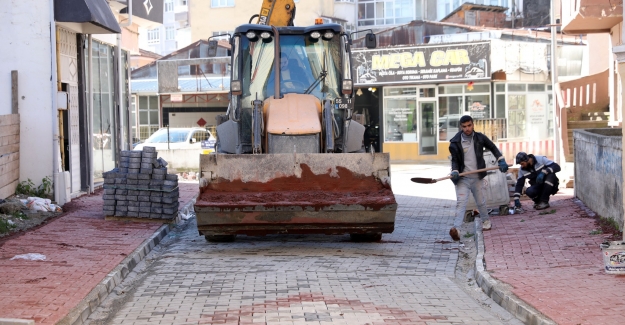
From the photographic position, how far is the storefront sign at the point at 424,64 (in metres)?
36.9

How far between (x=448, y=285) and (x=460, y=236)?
426 cm

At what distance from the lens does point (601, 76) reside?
2773cm

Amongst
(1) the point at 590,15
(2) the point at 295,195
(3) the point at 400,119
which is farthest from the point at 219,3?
(2) the point at 295,195

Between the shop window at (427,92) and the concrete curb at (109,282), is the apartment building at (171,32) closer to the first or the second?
the shop window at (427,92)

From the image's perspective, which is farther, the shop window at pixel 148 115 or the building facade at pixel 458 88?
the shop window at pixel 148 115

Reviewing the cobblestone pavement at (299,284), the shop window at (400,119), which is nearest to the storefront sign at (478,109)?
the shop window at (400,119)

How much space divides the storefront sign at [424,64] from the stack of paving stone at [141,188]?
24.8 metres

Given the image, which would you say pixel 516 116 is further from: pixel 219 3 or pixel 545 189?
pixel 219 3

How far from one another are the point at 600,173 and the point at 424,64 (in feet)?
81.2

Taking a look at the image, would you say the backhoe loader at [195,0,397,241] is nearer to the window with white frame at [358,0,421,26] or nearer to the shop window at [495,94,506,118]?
the shop window at [495,94,506,118]

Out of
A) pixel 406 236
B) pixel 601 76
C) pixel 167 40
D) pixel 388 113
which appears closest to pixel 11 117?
pixel 406 236

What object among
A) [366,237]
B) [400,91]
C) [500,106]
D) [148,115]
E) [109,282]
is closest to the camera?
[109,282]

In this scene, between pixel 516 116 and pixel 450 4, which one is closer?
pixel 516 116

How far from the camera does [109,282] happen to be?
29.8 feet
